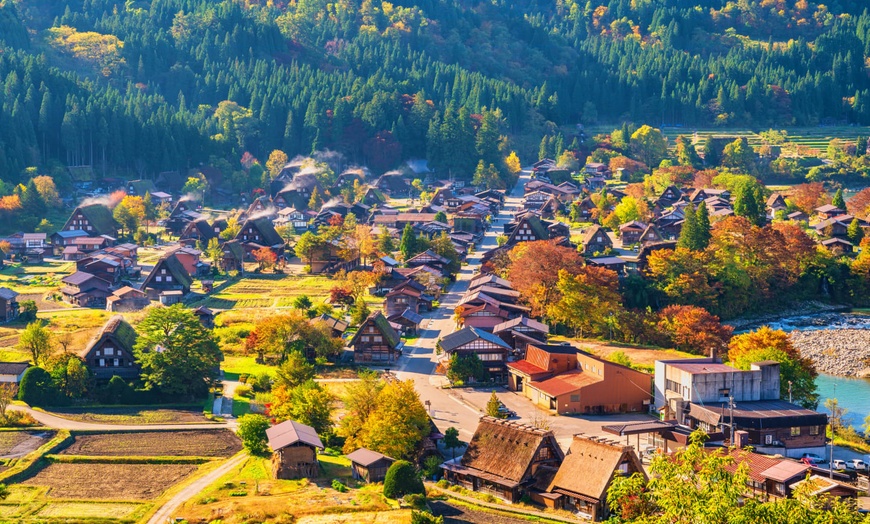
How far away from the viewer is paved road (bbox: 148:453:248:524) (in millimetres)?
31062

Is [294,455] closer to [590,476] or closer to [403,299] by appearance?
[590,476]

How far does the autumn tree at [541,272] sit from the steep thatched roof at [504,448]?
18.6m

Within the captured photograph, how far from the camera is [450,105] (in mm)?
107812

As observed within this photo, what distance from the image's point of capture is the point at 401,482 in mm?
A: 32344

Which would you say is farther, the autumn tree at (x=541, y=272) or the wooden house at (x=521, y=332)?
the autumn tree at (x=541, y=272)

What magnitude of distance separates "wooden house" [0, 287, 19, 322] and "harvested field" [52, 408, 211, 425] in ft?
49.8

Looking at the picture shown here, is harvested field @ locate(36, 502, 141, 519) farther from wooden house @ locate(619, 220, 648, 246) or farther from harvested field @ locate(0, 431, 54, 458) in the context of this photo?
wooden house @ locate(619, 220, 648, 246)

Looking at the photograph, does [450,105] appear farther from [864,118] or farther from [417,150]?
[864,118]

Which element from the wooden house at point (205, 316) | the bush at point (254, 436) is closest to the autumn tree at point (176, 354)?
the bush at point (254, 436)

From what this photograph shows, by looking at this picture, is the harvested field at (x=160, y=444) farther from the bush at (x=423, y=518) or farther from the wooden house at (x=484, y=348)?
the wooden house at (x=484, y=348)

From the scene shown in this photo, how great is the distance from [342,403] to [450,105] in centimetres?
6836

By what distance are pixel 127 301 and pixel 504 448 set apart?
2885 cm

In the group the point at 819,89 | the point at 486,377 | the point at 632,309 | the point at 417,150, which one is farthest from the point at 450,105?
the point at 486,377

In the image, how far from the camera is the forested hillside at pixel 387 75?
94562 millimetres
